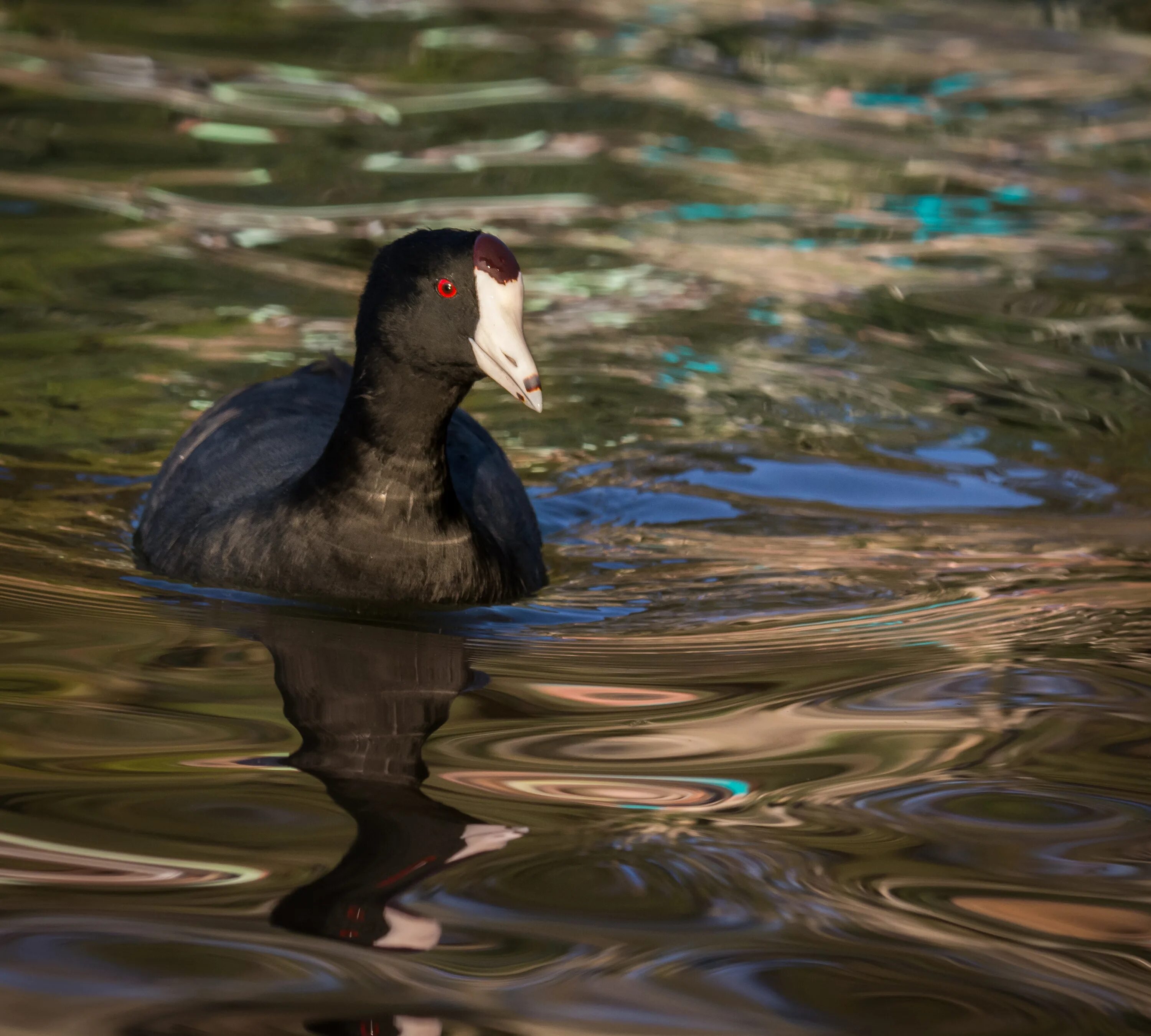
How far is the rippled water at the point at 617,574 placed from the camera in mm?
2871

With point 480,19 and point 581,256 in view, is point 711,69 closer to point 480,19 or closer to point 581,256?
point 480,19

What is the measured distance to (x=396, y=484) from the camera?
475 centimetres

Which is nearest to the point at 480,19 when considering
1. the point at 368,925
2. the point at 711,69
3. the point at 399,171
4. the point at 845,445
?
the point at 711,69

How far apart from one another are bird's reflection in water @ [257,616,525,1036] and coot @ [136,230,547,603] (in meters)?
0.23

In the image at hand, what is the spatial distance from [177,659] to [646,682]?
1.05 metres

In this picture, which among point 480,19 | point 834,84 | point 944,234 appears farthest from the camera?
A: point 480,19

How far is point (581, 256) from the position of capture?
925cm

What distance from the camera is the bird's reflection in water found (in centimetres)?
288

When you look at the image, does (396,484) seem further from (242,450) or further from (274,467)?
(242,450)

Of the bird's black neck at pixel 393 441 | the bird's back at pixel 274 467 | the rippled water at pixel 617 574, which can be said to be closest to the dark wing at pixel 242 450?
the bird's back at pixel 274 467

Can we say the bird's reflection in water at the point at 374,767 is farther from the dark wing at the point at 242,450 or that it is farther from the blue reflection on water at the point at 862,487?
the blue reflection on water at the point at 862,487

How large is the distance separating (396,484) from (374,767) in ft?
4.46

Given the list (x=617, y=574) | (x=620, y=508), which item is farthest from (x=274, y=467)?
(x=620, y=508)

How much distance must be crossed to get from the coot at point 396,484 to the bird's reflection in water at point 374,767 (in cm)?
23
